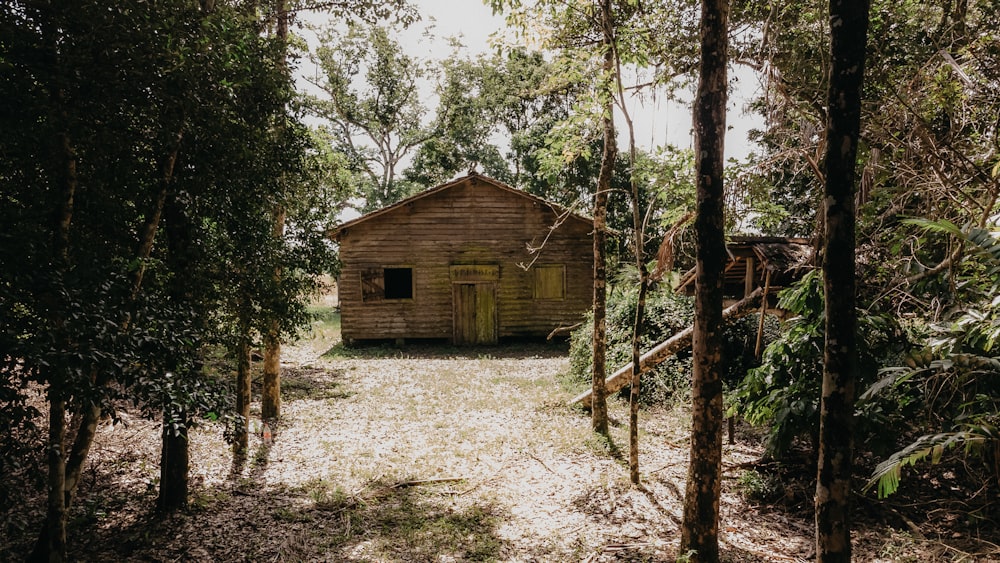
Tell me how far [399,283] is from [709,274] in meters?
16.7

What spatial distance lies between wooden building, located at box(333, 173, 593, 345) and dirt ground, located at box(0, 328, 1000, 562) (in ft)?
27.4

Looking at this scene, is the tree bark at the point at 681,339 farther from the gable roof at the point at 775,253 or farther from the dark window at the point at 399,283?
the dark window at the point at 399,283

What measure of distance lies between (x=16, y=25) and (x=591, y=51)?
19.7ft

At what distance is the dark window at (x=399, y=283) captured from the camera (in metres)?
19.8

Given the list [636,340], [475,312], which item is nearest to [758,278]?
[636,340]

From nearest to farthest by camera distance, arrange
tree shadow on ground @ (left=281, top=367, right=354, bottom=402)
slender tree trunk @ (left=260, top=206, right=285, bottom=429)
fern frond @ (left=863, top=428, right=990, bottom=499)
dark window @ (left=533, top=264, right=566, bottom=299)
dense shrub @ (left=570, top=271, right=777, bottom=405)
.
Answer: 1. fern frond @ (left=863, top=428, right=990, bottom=499)
2. slender tree trunk @ (left=260, top=206, right=285, bottom=429)
3. dense shrub @ (left=570, top=271, right=777, bottom=405)
4. tree shadow on ground @ (left=281, top=367, right=354, bottom=402)
5. dark window @ (left=533, top=264, right=566, bottom=299)

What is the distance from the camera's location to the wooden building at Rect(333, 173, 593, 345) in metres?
19.2

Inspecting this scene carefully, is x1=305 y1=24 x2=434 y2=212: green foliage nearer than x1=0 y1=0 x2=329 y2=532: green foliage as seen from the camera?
No

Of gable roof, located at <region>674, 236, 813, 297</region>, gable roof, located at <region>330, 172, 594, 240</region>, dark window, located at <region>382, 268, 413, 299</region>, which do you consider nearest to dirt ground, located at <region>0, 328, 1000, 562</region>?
gable roof, located at <region>674, 236, 813, 297</region>

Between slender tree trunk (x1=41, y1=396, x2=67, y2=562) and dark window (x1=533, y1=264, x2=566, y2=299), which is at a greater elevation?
dark window (x1=533, y1=264, x2=566, y2=299)

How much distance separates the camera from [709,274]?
4500 mm

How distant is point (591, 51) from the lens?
6.94 meters

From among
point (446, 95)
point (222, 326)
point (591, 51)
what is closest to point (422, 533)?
point (222, 326)

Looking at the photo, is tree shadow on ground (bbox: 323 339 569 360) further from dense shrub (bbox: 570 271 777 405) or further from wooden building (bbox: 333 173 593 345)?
dense shrub (bbox: 570 271 777 405)
